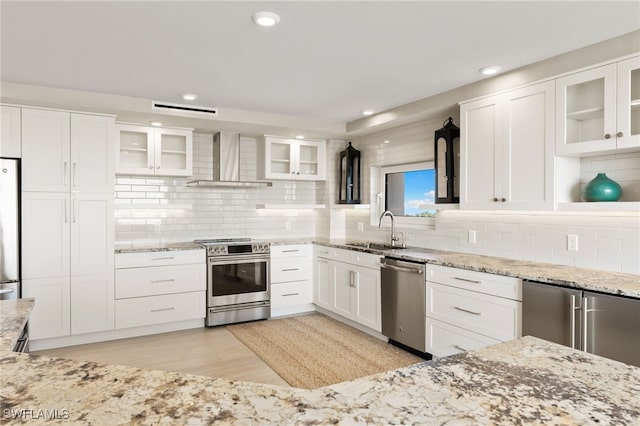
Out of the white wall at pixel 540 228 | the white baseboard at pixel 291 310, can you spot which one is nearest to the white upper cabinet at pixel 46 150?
the white baseboard at pixel 291 310

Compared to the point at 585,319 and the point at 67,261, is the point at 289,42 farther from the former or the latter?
the point at 67,261

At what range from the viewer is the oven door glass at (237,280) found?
4613mm

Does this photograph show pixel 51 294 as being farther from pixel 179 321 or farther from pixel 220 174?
pixel 220 174

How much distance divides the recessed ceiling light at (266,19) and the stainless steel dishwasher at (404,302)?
7.44ft

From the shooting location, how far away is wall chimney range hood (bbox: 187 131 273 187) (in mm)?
4941

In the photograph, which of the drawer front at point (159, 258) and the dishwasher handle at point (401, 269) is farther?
the drawer front at point (159, 258)

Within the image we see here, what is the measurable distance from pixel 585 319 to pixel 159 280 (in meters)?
3.82

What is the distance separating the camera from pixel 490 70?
318 cm

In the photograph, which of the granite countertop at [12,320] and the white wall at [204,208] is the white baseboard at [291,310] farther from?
the granite countertop at [12,320]

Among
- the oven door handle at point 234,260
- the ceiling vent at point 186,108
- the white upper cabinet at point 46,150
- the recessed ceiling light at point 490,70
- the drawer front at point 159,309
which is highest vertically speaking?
the recessed ceiling light at point 490,70

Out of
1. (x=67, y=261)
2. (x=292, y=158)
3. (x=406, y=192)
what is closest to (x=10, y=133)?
(x=67, y=261)

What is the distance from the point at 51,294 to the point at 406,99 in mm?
3930

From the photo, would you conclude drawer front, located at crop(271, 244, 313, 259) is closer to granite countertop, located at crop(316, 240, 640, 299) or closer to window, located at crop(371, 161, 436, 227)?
window, located at crop(371, 161, 436, 227)

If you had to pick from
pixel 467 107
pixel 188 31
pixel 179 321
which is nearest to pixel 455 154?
pixel 467 107
